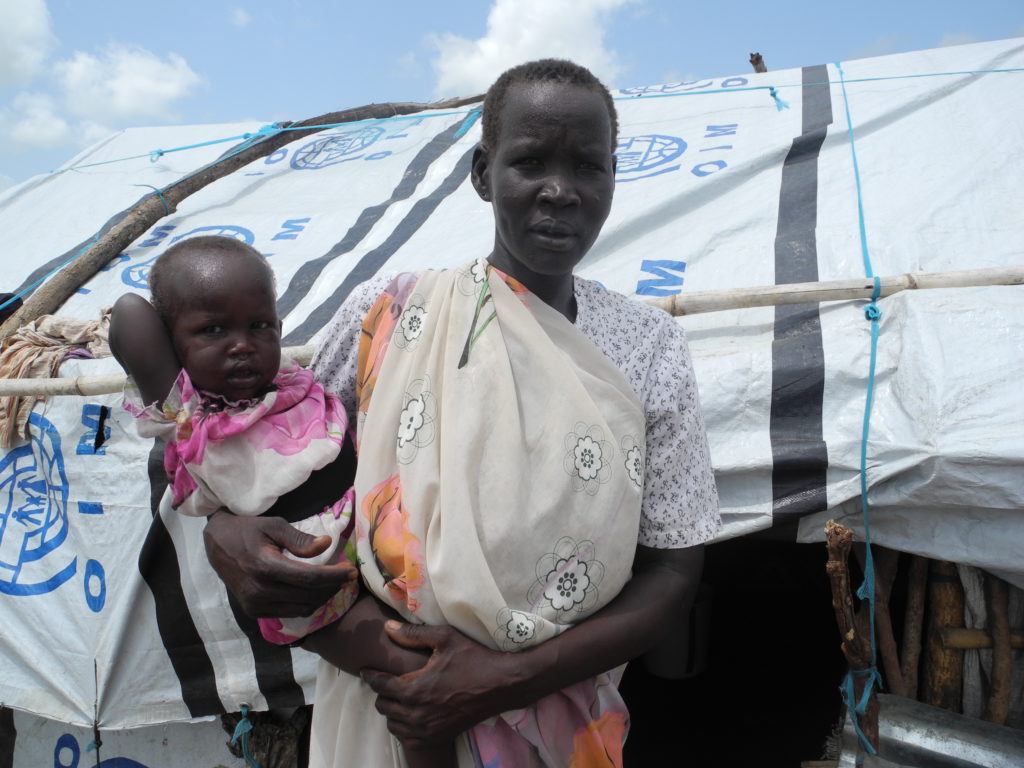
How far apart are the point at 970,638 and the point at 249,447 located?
5.26 feet

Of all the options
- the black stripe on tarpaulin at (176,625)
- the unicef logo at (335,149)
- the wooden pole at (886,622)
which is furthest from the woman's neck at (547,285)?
Result: the unicef logo at (335,149)

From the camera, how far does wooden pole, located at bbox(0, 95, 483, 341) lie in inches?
101

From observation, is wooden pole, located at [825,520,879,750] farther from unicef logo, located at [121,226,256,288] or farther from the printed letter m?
unicef logo, located at [121,226,256,288]

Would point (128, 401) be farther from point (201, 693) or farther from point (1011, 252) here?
point (1011, 252)

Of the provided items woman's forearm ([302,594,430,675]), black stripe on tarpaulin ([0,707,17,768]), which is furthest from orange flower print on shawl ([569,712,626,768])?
black stripe on tarpaulin ([0,707,17,768])

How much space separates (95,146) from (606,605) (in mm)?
4369

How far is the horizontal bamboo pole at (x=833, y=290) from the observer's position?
166 centimetres

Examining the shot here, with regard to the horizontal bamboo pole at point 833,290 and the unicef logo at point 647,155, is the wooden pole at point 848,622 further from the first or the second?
the unicef logo at point 647,155

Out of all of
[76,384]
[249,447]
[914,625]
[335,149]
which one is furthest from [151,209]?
[914,625]

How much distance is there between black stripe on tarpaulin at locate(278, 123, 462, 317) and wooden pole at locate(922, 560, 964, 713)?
2.02 m

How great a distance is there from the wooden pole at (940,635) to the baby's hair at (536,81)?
50.5 inches

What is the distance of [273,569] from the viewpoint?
979 mm

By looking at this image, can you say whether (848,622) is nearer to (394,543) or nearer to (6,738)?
(394,543)

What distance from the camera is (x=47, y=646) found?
1991 millimetres
